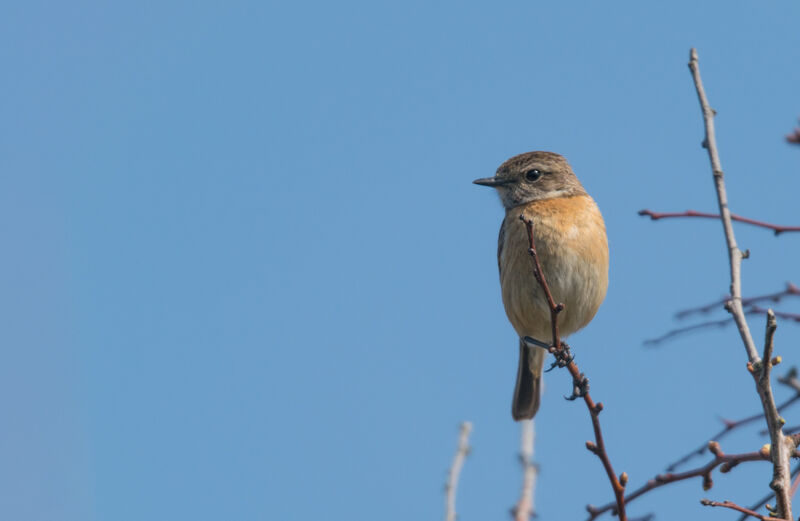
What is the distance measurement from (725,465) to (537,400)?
200 inches

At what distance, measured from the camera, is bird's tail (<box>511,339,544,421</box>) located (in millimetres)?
8422

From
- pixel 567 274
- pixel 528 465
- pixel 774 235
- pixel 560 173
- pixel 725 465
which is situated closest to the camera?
pixel 725 465

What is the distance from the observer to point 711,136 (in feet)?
12.4

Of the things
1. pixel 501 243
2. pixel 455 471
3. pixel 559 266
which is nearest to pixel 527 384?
pixel 501 243

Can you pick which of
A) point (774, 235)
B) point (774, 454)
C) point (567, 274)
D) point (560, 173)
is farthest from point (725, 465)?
point (560, 173)

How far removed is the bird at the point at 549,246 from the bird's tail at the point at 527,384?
0.80 meters

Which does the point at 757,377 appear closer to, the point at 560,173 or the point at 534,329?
the point at 534,329

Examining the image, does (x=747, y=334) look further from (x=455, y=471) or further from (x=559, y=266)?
(x=559, y=266)

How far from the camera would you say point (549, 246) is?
6957mm

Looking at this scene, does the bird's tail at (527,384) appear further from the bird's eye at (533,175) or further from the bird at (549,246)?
the bird's eye at (533,175)

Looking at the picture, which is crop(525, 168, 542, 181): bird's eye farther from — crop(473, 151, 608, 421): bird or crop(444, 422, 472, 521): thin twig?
crop(444, 422, 472, 521): thin twig

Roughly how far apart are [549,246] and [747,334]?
3803mm

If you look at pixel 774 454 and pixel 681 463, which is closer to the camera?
pixel 774 454

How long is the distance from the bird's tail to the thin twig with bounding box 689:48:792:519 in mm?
4766
